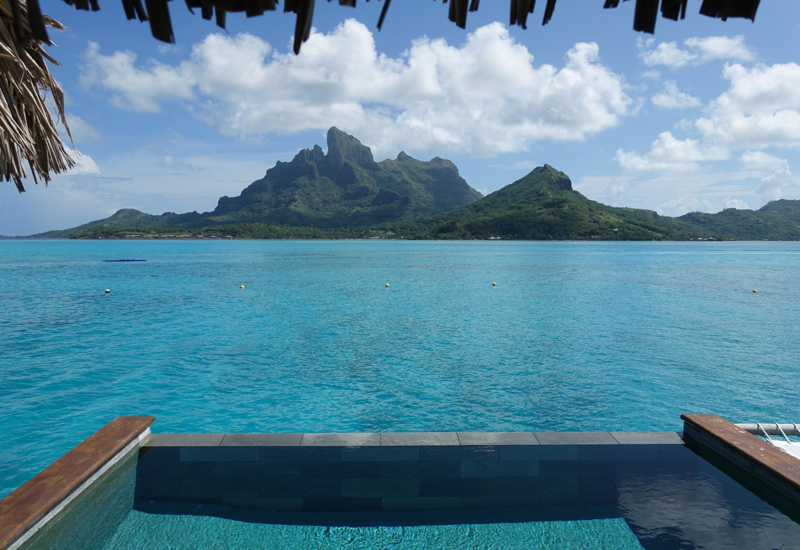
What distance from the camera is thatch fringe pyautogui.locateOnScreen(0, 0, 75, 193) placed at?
12.3ft

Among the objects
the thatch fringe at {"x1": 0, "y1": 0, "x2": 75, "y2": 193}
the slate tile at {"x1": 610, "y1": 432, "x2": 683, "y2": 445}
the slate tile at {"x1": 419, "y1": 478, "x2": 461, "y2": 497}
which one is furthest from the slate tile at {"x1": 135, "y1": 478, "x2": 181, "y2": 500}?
the slate tile at {"x1": 610, "y1": 432, "x2": 683, "y2": 445}

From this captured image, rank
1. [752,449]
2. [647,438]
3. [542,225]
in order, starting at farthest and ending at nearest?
[542,225] < [647,438] < [752,449]

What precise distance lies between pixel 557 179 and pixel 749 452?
155823 millimetres

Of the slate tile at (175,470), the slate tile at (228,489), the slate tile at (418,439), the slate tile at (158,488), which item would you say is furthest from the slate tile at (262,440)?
the slate tile at (418,439)

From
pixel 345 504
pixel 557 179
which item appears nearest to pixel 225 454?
pixel 345 504

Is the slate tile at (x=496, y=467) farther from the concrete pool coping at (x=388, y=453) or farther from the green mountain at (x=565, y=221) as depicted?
the green mountain at (x=565, y=221)

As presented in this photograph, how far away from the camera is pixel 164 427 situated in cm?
782

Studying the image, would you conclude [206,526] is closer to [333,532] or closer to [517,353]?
[333,532]

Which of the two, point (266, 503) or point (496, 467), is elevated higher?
point (496, 467)

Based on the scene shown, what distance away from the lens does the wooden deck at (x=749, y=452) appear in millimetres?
3910

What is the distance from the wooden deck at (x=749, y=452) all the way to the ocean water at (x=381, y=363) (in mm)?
2887

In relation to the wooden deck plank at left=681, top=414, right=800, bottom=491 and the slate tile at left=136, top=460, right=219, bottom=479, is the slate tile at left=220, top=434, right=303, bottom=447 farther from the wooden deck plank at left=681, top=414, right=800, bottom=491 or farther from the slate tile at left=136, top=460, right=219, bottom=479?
the wooden deck plank at left=681, top=414, right=800, bottom=491

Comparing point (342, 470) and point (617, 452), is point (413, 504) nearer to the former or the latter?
point (342, 470)

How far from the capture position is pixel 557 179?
487 ft
